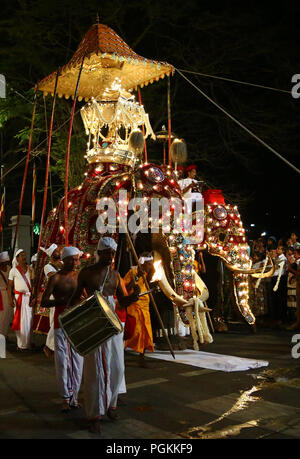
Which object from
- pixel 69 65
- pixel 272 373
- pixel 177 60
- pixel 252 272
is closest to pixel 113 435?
pixel 272 373

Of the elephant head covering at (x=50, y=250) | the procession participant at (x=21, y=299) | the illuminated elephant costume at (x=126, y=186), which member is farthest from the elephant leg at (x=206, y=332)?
the procession participant at (x=21, y=299)

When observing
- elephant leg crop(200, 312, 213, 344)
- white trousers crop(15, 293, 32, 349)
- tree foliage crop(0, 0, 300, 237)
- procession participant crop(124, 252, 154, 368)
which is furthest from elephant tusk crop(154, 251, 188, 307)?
tree foliage crop(0, 0, 300, 237)

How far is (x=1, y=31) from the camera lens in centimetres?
1317

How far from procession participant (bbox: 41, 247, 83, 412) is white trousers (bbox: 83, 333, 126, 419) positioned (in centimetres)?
58

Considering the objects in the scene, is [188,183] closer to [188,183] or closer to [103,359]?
[188,183]

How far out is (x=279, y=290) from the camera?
10164 millimetres

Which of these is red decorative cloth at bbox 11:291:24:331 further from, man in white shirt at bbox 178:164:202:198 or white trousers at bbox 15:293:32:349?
man in white shirt at bbox 178:164:202:198

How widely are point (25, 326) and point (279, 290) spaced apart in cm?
516

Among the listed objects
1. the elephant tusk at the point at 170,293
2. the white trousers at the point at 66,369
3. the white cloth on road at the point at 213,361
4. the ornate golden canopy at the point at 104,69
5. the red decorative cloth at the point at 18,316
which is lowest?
the white cloth on road at the point at 213,361

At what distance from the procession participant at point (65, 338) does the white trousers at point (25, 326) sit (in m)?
3.43

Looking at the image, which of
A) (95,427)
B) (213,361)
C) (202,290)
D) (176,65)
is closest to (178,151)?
(202,290)

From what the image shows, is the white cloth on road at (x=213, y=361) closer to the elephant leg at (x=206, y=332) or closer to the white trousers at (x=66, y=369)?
the elephant leg at (x=206, y=332)

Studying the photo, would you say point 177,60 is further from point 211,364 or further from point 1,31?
point 211,364

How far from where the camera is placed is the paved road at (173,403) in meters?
3.74
